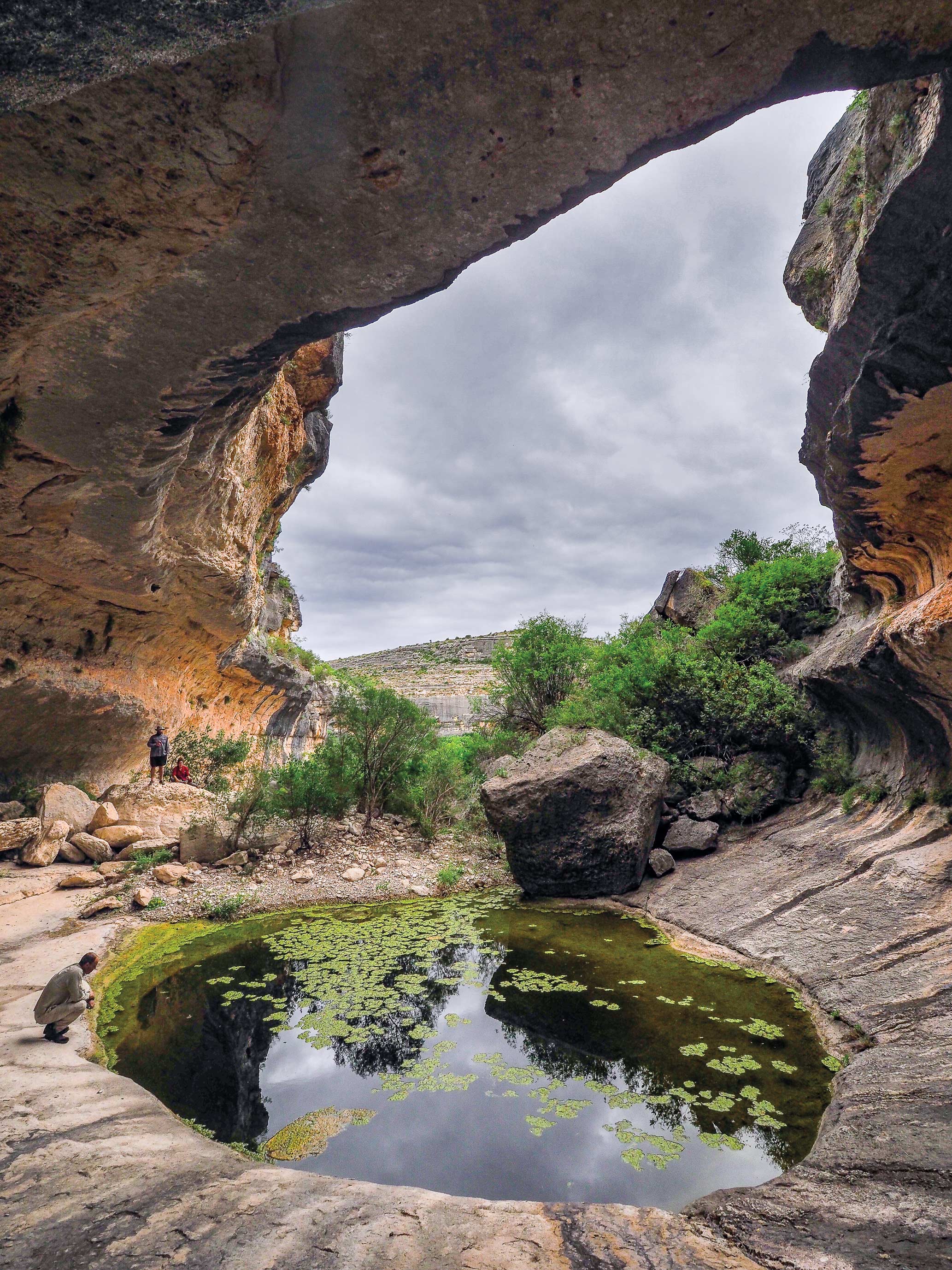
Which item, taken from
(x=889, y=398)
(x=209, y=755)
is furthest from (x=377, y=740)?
(x=889, y=398)

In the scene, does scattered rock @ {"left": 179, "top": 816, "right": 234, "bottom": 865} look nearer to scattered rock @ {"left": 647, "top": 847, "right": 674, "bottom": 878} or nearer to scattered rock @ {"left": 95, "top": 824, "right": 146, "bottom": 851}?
scattered rock @ {"left": 95, "top": 824, "right": 146, "bottom": 851}

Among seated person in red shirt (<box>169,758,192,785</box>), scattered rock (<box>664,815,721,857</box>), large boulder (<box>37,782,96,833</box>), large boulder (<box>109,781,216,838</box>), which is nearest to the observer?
scattered rock (<box>664,815,721,857</box>)

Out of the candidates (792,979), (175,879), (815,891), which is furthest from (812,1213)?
(175,879)

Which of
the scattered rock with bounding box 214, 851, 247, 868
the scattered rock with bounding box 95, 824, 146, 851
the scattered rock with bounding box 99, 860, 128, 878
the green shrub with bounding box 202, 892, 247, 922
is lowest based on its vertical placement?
the green shrub with bounding box 202, 892, 247, 922

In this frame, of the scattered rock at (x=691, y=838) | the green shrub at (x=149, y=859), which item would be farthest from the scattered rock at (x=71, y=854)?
the scattered rock at (x=691, y=838)

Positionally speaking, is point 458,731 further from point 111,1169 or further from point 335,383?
point 111,1169

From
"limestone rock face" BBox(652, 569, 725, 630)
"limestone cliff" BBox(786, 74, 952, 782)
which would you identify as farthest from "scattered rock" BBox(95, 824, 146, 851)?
"limestone rock face" BBox(652, 569, 725, 630)

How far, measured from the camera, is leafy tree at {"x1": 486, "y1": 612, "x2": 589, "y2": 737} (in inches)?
Result: 695

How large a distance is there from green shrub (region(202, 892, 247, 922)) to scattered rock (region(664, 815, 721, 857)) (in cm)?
715

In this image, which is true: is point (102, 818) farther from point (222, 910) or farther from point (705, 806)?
point (705, 806)

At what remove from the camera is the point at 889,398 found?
235 inches

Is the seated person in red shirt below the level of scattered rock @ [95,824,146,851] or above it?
above

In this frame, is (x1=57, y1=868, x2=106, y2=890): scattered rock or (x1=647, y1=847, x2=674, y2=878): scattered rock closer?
(x1=57, y1=868, x2=106, y2=890): scattered rock

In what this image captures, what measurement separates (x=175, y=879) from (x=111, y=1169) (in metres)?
7.25
